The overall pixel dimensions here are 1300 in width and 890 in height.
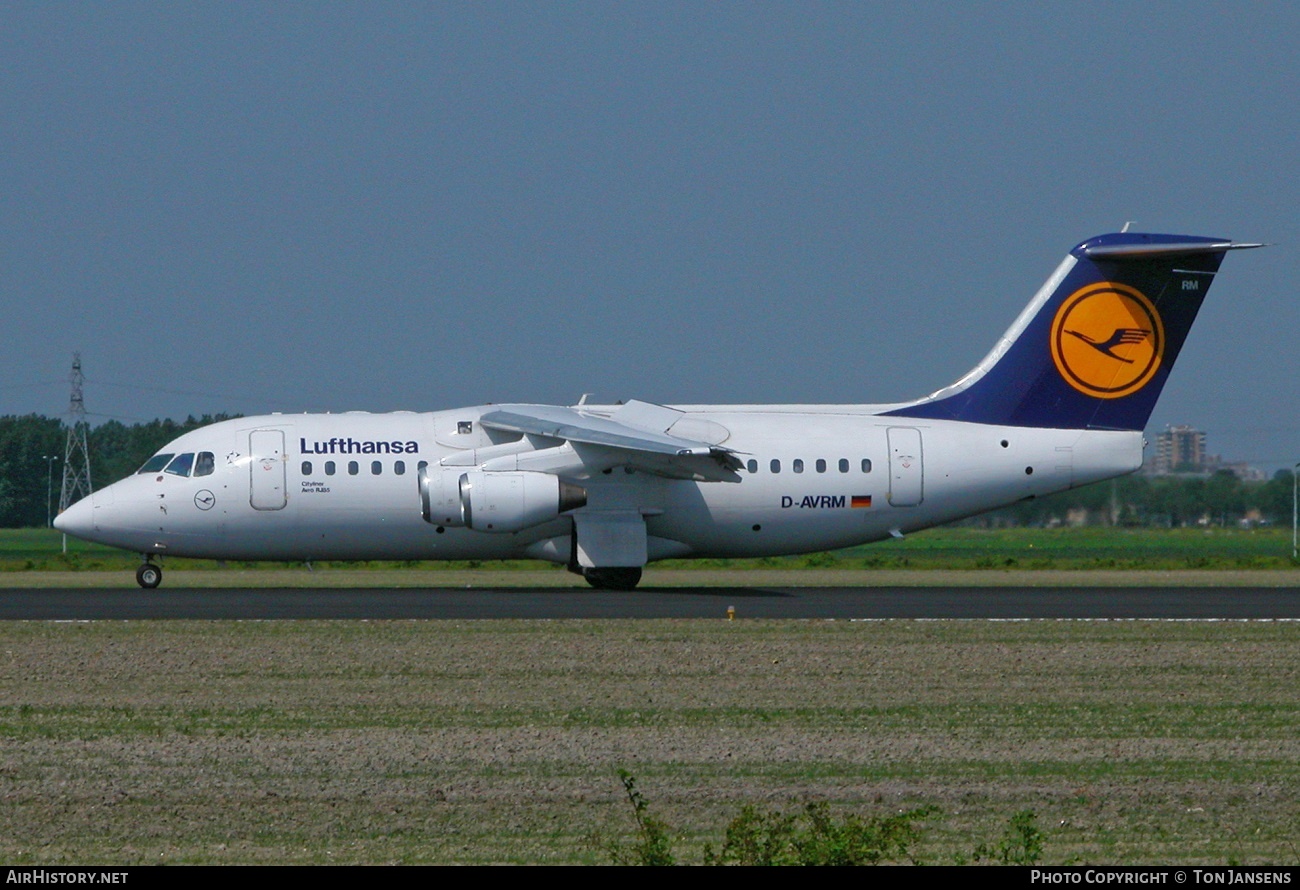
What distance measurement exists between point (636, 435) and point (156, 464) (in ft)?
30.8

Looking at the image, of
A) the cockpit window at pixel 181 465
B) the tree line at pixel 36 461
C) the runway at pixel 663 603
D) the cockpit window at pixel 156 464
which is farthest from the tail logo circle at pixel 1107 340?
the tree line at pixel 36 461

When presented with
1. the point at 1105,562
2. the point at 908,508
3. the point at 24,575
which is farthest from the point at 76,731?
the point at 1105,562

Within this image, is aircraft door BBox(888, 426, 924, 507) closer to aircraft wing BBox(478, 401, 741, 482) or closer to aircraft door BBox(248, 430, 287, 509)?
aircraft wing BBox(478, 401, 741, 482)

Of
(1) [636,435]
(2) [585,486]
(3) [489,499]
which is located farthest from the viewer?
(2) [585,486]

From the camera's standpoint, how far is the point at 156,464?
31.2 meters

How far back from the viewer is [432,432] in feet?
101

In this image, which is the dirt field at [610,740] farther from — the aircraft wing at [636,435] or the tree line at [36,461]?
the tree line at [36,461]

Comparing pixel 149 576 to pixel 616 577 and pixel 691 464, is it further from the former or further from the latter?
pixel 691 464

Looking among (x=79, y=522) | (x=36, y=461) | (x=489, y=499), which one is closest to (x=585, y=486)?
(x=489, y=499)

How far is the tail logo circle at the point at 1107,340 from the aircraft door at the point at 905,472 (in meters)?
Result: 3.40

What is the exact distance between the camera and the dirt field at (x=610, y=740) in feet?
30.9

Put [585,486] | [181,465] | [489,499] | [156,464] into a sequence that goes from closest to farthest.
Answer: [489,499], [585,486], [181,465], [156,464]

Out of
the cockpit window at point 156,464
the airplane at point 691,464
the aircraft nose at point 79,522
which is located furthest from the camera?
the cockpit window at point 156,464

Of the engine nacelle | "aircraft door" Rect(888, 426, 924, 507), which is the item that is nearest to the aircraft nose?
the engine nacelle
